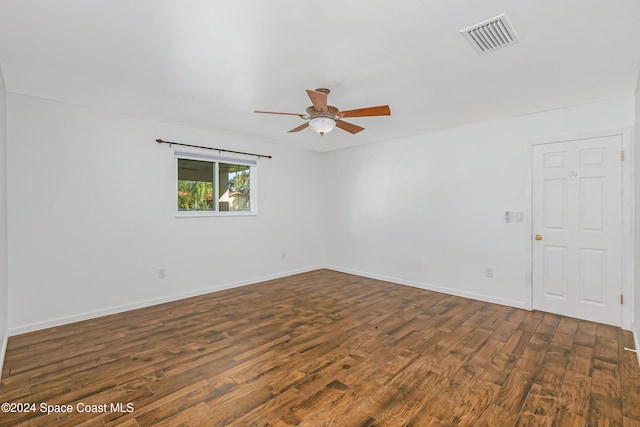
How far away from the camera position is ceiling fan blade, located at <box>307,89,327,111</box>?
7.61 feet

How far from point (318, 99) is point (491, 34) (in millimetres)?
1261

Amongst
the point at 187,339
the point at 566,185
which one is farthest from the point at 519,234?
the point at 187,339

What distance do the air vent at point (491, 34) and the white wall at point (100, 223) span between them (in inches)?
142

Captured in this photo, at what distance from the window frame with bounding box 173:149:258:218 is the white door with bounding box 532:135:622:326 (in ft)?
13.1

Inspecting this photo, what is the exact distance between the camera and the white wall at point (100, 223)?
3.07 m

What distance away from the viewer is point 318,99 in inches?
96.0

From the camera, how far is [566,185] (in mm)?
3434

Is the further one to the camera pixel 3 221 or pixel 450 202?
pixel 450 202

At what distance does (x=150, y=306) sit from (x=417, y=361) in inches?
129

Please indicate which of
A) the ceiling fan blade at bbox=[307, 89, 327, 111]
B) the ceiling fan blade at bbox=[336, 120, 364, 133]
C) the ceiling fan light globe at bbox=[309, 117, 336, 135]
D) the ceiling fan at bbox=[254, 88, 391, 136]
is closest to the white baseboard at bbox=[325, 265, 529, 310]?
the ceiling fan blade at bbox=[336, 120, 364, 133]

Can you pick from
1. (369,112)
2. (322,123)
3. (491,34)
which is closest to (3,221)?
(322,123)

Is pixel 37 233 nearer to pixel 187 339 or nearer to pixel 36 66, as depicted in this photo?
pixel 36 66

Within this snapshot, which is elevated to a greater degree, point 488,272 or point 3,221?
point 3,221

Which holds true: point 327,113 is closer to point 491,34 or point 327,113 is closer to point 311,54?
→ point 311,54
